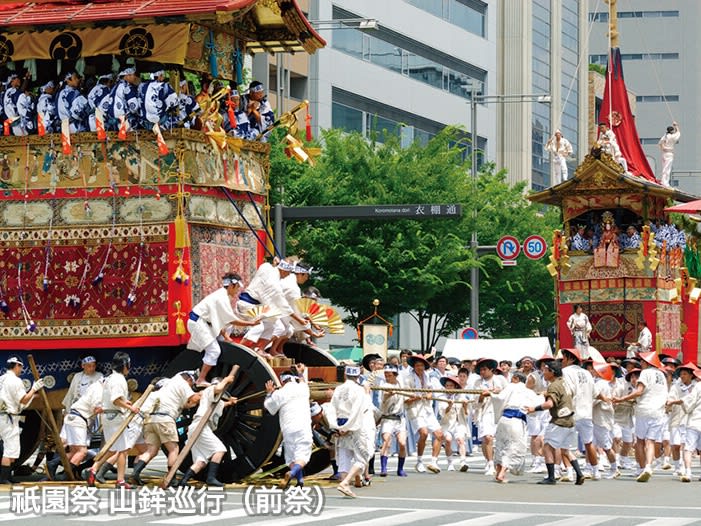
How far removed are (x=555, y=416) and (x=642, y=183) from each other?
1772 cm

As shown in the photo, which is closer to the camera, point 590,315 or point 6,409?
point 6,409

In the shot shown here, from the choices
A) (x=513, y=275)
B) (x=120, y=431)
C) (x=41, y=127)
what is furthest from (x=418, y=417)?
(x=513, y=275)

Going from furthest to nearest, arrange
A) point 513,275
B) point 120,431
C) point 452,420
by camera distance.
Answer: point 513,275
point 452,420
point 120,431

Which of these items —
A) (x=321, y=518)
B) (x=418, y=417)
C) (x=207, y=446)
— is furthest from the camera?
(x=418, y=417)

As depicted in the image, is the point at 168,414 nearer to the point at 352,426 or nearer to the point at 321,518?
the point at 352,426

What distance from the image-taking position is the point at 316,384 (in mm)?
19766

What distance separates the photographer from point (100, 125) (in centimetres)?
1881

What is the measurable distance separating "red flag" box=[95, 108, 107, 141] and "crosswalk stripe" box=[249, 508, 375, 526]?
228 inches

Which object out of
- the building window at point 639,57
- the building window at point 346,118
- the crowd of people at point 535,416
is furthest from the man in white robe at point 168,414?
the building window at point 639,57

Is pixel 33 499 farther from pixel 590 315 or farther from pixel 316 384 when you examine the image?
pixel 590 315

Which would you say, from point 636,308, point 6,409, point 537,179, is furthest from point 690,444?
point 537,179

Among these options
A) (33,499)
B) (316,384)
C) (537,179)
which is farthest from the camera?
(537,179)

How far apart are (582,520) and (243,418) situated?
5.08 m

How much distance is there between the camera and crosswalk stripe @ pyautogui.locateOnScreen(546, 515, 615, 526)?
14.8 metres
